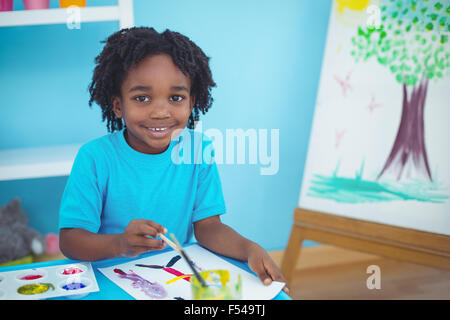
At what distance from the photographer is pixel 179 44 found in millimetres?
786

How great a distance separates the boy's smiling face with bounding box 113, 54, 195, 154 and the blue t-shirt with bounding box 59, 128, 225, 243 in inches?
1.7

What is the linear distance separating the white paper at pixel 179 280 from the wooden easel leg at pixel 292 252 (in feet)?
2.24

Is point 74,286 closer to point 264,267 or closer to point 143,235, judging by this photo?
point 143,235

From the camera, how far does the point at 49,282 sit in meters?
0.60

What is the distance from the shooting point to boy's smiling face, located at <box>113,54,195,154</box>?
2.46 feet

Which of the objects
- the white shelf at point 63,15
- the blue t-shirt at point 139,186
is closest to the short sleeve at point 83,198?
the blue t-shirt at point 139,186

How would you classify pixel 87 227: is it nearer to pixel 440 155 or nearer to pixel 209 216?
pixel 209 216

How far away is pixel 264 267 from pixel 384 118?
802mm

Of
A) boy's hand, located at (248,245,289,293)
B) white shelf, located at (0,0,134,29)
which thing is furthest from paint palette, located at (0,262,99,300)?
white shelf, located at (0,0,134,29)

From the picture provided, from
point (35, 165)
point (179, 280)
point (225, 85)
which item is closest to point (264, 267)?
point (179, 280)

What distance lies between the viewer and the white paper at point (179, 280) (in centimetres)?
59

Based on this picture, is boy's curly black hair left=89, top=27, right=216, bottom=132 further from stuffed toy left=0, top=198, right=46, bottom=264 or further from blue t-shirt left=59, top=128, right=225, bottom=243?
stuffed toy left=0, top=198, right=46, bottom=264

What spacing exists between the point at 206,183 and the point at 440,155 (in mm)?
720

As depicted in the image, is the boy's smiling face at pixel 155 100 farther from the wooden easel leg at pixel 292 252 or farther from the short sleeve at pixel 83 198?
the wooden easel leg at pixel 292 252
